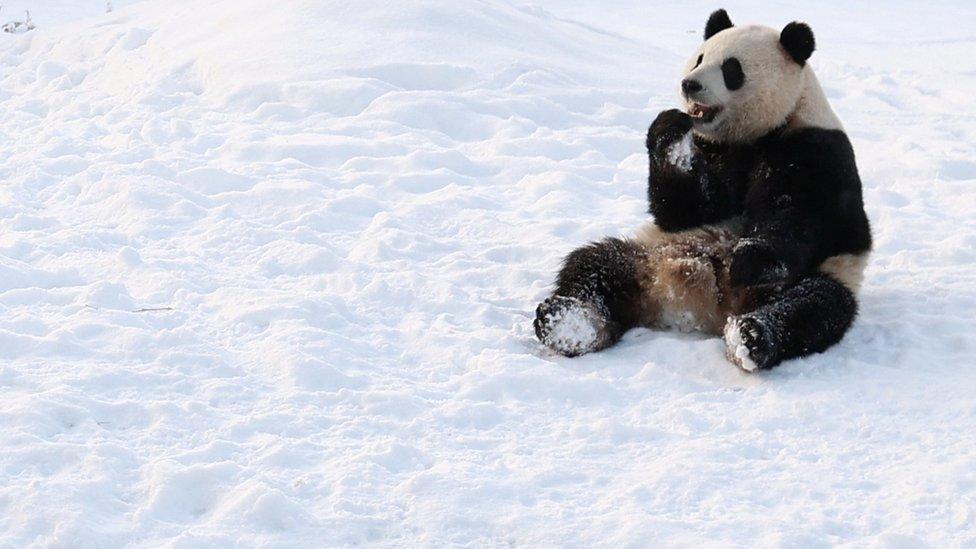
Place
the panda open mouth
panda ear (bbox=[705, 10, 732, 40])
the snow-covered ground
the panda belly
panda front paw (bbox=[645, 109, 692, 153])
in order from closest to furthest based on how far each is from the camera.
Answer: the snow-covered ground, the panda belly, the panda open mouth, panda front paw (bbox=[645, 109, 692, 153]), panda ear (bbox=[705, 10, 732, 40])

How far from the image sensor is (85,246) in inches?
199

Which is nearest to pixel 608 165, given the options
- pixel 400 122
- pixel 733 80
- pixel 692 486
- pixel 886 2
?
pixel 400 122

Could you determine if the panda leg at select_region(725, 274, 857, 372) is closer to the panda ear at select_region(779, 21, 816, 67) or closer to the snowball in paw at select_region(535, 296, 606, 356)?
the snowball in paw at select_region(535, 296, 606, 356)

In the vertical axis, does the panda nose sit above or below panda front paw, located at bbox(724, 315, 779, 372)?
above

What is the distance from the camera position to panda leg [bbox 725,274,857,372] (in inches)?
154

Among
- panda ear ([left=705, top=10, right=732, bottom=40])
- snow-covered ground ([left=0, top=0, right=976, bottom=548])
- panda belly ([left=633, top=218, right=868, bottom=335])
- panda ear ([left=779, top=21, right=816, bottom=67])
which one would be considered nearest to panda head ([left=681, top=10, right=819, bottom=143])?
panda ear ([left=779, top=21, right=816, bottom=67])

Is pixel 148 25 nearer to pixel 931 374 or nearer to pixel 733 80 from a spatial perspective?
pixel 733 80

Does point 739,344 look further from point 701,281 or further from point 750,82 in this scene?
point 750,82

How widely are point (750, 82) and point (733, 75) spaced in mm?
74

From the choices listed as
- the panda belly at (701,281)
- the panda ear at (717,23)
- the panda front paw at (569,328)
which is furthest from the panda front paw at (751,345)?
the panda ear at (717,23)

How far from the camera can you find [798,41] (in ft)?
14.5

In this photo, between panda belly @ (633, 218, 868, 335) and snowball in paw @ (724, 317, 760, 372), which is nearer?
snowball in paw @ (724, 317, 760, 372)

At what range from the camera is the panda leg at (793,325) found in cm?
390

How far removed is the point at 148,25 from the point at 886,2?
11792mm
